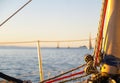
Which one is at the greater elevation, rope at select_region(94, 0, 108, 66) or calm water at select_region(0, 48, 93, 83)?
rope at select_region(94, 0, 108, 66)

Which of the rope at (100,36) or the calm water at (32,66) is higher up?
the rope at (100,36)

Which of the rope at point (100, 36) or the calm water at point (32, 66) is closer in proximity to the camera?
the rope at point (100, 36)

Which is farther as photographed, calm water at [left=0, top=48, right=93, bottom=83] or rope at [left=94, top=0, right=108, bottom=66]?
calm water at [left=0, top=48, right=93, bottom=83]

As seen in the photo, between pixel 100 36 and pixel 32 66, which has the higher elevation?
pixel 100 36

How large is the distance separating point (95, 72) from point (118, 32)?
3.73 ft

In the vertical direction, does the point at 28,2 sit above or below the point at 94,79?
above

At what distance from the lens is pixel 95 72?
25.0 ft

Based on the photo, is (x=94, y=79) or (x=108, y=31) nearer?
(x=94, y=79)

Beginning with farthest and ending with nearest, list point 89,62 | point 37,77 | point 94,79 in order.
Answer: point 37,77 < point 89,62 < point 94,79

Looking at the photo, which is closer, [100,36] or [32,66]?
[100,36]

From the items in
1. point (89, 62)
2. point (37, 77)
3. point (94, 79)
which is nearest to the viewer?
point (94, 79)

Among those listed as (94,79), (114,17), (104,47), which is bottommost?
(94,79)

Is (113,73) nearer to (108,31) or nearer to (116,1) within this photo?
(108,31)

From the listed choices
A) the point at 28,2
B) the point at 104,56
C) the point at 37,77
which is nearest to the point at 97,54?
the point at 104,56
